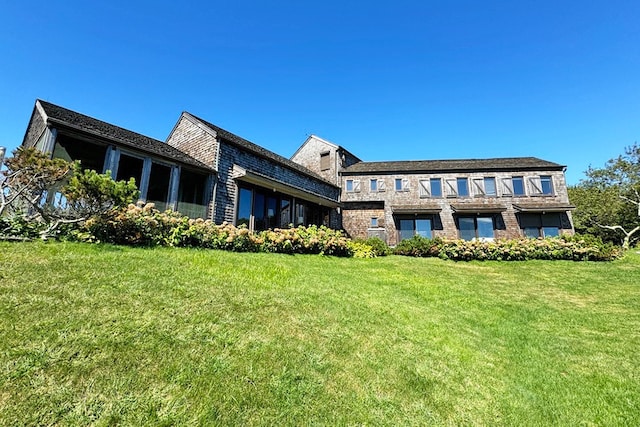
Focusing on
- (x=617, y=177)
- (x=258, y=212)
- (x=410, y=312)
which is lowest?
(x=410, y=312)

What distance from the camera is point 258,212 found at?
47.3ft

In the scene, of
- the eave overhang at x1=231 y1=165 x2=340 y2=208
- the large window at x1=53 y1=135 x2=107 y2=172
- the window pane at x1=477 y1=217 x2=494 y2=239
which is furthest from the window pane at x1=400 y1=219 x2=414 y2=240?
the large window at x1=53 y1=135 x2=107 y2=172

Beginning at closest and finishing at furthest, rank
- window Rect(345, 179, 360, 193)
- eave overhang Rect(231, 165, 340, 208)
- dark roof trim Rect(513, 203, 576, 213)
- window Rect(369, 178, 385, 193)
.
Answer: eave overhang Rect(231, 165, 340, 208) < dark roof trim Rect(513, 203, 576, 213) < window Rect(369, 178, 385, 193) < window Rect(345, 179, 360, 193)

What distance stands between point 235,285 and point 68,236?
15.2 ft

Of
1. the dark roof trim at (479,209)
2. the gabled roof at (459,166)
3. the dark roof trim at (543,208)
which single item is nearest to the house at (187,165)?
the gabled roof at (459,166)

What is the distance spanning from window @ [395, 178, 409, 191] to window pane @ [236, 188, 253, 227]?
12602 mm

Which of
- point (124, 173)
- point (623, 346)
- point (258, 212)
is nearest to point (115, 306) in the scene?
point (623, 346)

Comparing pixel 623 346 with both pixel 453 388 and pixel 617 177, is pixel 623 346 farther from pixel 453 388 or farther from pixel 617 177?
pixel 617 177

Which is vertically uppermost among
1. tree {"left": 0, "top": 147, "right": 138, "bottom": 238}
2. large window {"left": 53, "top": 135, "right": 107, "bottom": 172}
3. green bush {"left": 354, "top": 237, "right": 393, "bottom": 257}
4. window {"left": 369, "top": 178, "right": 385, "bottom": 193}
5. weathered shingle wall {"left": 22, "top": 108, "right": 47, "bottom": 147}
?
window {"left": 369, "top": 178, "right": 385, "bottom": 193}

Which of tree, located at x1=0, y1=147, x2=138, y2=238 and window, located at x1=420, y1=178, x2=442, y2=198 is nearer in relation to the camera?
tree, located at x1=0, y1=147, x2=138, y2=238

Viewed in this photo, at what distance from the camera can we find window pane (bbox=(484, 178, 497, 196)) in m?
21.4

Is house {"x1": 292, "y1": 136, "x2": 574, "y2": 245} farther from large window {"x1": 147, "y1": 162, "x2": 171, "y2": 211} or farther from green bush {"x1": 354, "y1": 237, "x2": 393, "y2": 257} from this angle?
large window {"x1": 147, "y1": 162, "x2": 171, "y2": 211}

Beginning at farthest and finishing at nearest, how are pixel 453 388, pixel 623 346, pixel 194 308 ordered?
pixel 623 346, pixel 194 308, pixel 453 388

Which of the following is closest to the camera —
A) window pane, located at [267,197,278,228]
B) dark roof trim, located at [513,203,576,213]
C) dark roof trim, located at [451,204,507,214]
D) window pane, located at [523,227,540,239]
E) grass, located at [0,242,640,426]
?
grass, located at [0,242,640,426]
